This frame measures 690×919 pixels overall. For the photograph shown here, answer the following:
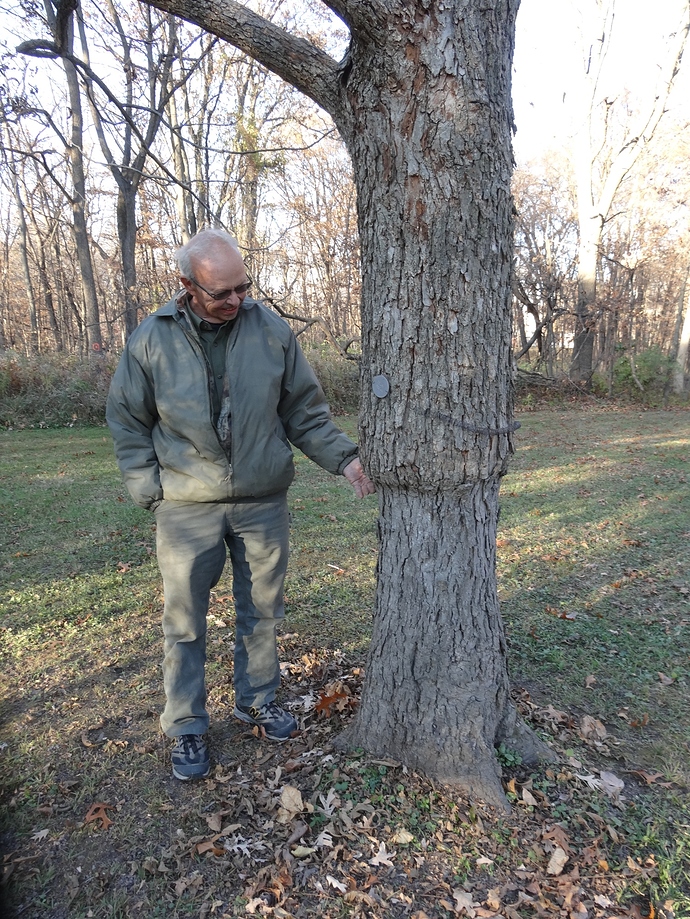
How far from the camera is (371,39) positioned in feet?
6.40

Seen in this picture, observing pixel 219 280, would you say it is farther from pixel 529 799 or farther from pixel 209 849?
pixel 529 799

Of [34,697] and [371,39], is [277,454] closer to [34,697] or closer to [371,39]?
[371,39]

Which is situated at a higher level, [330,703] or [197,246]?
[197,246]

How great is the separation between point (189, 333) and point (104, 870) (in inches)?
79.7

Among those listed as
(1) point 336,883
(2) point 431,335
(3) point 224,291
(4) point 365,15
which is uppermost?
(4) point 365,15

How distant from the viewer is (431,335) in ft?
6.98

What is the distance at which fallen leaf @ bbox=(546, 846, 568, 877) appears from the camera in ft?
6.80

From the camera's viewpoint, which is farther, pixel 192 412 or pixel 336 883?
pixel 192 412

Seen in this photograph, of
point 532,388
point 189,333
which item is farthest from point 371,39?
point 532,388

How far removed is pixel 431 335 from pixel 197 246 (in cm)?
100

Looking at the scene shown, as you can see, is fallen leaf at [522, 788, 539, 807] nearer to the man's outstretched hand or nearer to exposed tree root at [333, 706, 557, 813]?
exposed tree root at [333, 706, 557, 813]

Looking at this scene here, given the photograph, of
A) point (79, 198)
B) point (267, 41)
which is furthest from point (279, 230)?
point (267, 41)

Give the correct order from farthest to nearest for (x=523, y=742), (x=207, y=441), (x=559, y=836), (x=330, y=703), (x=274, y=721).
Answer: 1. (x=330, y=703)
2. (x=274, y=721)
3. (x=523, y=742)
4. (x=207, y=441)
5. (x=559, y=836)

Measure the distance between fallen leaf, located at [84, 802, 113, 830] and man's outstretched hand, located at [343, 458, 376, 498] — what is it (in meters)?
1.61
